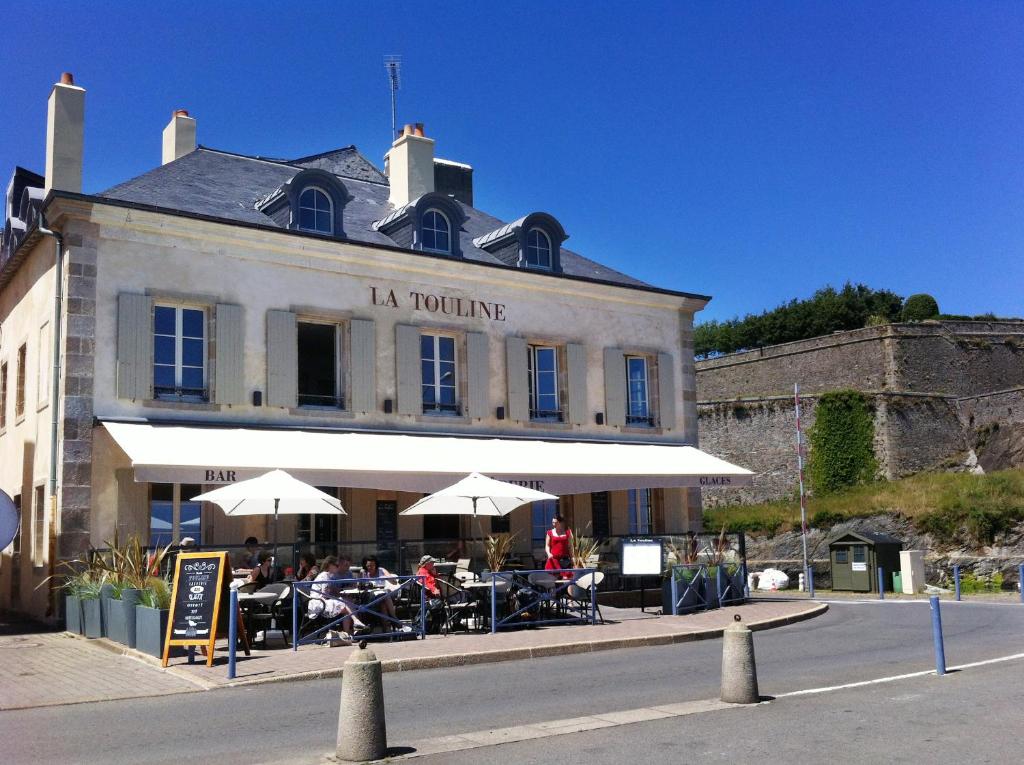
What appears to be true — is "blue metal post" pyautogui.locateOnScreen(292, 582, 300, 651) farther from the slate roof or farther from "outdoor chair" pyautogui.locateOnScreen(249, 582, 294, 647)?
the slate roof

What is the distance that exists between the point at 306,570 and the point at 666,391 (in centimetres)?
997

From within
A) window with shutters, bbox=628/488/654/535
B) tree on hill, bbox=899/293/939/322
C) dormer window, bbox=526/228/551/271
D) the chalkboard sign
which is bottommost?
the chalkboard sign

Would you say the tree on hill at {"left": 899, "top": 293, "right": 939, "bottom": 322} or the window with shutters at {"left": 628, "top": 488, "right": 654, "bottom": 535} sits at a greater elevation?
the tree on hill at {"left": 899, "top": 293, "right": 939, "bottom": 322}

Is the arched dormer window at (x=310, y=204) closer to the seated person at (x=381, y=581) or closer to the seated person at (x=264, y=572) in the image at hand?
the seated person at (x=264, y=572)

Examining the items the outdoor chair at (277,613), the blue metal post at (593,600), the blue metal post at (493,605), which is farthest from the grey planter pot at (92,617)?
the blue metal post at (593,600)

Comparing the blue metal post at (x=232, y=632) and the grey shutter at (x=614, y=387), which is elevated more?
the grey shutter at (x=614, y=387)

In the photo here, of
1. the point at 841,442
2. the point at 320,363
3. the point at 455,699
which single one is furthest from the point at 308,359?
the point at 841,442

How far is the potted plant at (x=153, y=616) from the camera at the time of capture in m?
10.5

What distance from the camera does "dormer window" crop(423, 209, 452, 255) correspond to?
1842 cm

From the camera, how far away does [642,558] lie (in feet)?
48.3

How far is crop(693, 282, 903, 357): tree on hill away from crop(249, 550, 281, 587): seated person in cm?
4612

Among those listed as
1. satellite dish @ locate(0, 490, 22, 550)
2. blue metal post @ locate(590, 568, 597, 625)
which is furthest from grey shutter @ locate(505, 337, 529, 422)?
satellite dish @ locate(0, 490, 22, 550)

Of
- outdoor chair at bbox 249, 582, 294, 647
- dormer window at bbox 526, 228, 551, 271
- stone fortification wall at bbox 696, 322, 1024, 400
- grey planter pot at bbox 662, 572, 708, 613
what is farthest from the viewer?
stone fortification wall at bbox 696, 322, 1024, 400

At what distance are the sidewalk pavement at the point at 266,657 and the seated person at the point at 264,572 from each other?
961mm
